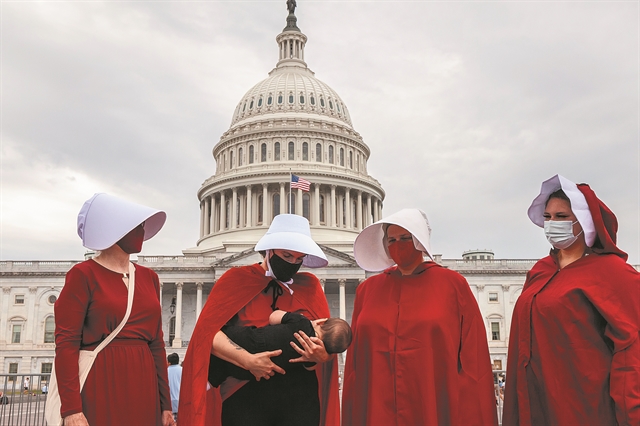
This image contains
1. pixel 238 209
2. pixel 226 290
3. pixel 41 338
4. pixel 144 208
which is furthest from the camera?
pixel 238 209

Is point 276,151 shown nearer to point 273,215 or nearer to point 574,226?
point 273,215

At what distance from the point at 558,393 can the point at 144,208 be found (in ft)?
14.7

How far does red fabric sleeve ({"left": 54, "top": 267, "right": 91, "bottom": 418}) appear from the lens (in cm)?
587

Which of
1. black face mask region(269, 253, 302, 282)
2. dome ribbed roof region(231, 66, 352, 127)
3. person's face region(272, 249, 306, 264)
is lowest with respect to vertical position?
black face mask region(269, 253, 302, 282)

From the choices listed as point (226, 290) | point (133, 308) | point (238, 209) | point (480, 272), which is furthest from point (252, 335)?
point (238, 209)

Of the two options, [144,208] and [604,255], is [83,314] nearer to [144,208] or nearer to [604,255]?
[144,208]

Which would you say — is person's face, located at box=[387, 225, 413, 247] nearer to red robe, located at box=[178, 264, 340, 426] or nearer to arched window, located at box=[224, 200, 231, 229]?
red robe, located at box=[178, 264, 340, 426]

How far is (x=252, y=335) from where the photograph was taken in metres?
5.76

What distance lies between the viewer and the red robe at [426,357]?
606 cm

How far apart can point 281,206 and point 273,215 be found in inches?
54.1

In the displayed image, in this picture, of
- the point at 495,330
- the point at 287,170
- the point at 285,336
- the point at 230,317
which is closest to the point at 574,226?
the point at 285,336

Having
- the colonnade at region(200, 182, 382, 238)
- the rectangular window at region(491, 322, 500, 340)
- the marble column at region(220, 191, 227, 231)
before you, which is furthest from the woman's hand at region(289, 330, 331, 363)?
the marble column at region(220, 191, 227, 231)

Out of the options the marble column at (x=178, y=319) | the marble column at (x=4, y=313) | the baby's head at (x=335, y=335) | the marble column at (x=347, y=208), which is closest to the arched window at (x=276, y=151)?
the marble column at (x=347, y=208)

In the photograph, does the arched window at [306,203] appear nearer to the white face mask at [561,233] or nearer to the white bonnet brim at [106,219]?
the white bonnet brim at [106,219]
